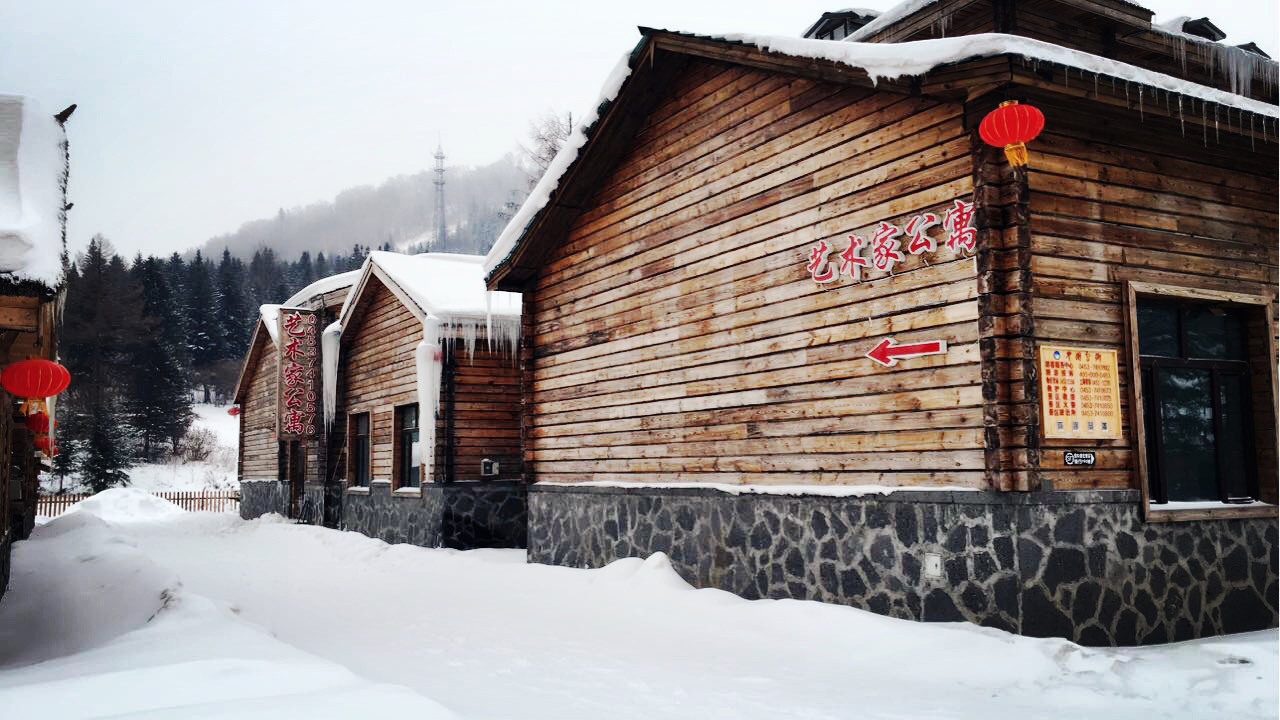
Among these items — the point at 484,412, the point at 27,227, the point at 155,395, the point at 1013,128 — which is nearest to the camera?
the point at 27,227

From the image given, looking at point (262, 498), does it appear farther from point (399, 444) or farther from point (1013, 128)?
point (1013, 128)

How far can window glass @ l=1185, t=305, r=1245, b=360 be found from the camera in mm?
8219

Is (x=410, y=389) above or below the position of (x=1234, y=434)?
above

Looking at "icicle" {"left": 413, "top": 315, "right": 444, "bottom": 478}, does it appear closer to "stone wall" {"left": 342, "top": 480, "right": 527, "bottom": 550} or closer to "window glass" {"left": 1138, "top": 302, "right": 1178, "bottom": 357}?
"stone wall" {"left": 342, "top": 480, "right": 527, "bottom": 550}

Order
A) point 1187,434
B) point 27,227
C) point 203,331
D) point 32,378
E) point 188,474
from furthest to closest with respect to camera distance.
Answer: point 203,331, point 188,474, point 32,378, point 1187,434, point 27,227

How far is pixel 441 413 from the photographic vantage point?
16.0 m

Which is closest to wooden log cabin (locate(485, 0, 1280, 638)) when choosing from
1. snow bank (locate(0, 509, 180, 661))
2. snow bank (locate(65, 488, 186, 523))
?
snow bank (locate(0, 509, 180, 661))

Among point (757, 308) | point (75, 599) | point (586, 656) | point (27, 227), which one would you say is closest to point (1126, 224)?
point (757, 308)

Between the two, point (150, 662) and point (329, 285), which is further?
point (329, 285)

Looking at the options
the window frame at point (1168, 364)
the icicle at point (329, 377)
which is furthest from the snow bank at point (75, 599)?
the window frame at point (1168, 364)

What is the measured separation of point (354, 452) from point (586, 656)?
13803mm

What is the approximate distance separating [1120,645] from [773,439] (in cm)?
340

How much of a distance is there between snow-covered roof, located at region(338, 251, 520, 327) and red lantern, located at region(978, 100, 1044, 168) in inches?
353

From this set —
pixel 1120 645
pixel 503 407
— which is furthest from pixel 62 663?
pixel 503 407
